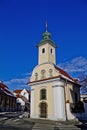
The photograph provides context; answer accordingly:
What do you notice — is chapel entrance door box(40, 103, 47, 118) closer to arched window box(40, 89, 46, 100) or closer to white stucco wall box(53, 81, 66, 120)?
arched window box(40, 89, 46, 100)

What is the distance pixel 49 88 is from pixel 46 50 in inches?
306

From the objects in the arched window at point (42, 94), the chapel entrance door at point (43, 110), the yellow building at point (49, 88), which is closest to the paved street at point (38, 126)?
the yellow building at point (49, 88)

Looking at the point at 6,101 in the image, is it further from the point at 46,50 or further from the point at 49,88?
the point at 49,88

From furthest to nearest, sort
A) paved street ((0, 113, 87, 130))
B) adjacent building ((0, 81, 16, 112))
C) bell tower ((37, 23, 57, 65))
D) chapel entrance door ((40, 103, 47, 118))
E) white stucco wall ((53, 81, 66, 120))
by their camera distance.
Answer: adjacent building ((0, 81, 16, 112))
bell tower ((37, 23, 57, 65))
chapel entrance door ((40, 103, 47, 118))
white stucco wall ((53, 81, 66, 120))
paved street ((0, 113, 87, 130))

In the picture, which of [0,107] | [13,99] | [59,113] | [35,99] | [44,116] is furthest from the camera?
[13,99]

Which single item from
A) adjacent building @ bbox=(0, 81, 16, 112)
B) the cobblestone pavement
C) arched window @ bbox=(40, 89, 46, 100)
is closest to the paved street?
the cobblestone pavement

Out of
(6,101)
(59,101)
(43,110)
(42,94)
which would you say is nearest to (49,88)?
(42,94)

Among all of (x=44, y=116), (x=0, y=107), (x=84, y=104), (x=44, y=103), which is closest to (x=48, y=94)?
(x=44, y=103)

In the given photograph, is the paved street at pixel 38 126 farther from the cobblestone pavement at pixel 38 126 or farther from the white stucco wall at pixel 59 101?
the white stucco wall at pixel 59 101

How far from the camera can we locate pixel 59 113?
2808 cm

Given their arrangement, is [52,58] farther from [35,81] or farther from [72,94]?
[72,94]

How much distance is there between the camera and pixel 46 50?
113 ft

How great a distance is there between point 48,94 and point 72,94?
5128 mm

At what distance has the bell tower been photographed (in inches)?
1334
